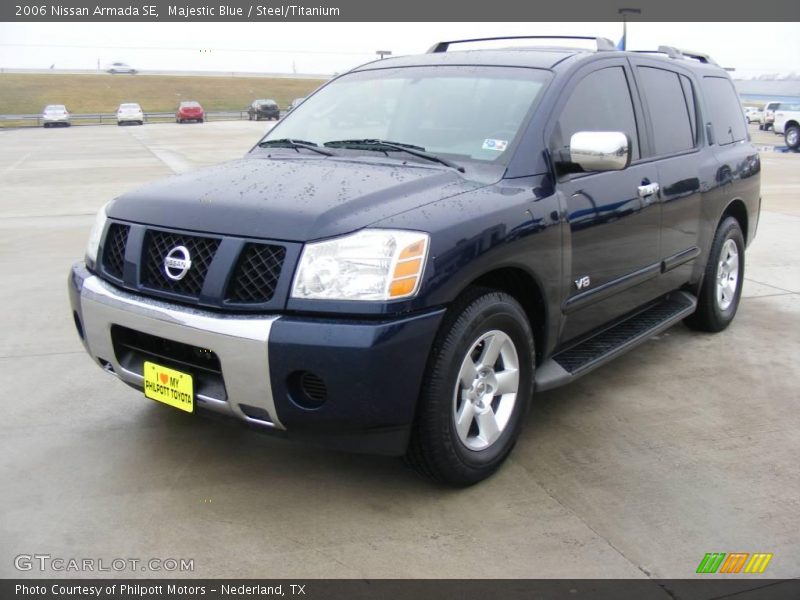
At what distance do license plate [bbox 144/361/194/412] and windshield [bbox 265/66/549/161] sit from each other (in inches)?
60.6

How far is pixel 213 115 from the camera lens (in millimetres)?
56531

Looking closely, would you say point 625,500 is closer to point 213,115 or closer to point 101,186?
point 101,186

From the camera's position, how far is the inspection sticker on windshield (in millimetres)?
3566

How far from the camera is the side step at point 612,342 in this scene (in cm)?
365

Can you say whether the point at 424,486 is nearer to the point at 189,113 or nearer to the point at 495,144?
the point at 495,144

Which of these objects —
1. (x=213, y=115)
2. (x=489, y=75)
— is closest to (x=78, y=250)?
(x=489, y=75)

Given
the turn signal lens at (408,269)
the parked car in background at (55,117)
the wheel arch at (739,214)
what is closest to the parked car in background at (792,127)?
the wheel arch at (739,214)

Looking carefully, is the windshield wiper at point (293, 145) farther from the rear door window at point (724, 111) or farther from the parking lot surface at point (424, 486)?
the rear door window at point (724, 111)

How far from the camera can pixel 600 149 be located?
3.42 metres

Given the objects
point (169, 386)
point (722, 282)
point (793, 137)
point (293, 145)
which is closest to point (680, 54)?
point (722, 282)

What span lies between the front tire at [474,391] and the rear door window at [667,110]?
1849mm

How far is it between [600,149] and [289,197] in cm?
137

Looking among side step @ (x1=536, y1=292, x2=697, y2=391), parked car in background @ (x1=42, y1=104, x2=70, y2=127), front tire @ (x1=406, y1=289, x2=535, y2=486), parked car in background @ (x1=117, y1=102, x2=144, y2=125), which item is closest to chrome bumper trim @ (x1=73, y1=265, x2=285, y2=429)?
front tire @ (x1=406, y1=289, x2=535, y2=486)

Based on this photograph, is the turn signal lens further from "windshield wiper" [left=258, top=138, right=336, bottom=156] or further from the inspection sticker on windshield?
"windshield wiper" [left=258, top=138, right=336, bottom=156]
